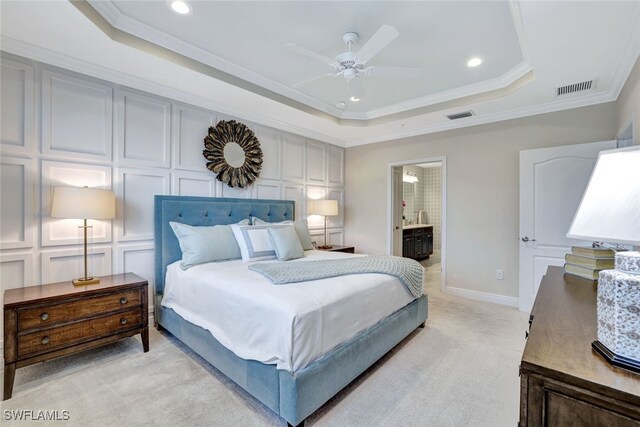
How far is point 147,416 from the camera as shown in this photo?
1745 mm

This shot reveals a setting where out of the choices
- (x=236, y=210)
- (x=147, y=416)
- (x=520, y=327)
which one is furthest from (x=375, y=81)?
(x=147, y=416)

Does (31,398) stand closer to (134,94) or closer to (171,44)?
(134,94)

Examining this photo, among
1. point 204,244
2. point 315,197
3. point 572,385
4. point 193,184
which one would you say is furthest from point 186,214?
point 572,385

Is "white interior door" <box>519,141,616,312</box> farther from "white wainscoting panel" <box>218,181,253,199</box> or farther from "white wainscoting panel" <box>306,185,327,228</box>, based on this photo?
"white wainscoting panel" <box>218,181,253,199</box>

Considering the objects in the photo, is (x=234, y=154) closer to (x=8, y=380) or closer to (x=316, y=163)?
(x=316, y=163)

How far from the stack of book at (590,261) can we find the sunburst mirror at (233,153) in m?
3.37

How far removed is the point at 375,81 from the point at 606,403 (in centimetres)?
330

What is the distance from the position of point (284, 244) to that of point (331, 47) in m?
1.97

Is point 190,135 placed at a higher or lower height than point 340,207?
higher

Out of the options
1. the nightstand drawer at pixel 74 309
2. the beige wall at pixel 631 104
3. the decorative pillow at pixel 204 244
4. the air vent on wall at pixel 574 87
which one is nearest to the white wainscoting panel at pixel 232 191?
the decorative pillow at pixel 204 244

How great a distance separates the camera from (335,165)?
5.39 m

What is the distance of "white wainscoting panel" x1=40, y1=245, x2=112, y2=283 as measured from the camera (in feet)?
8.06

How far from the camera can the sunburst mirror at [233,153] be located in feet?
11.5

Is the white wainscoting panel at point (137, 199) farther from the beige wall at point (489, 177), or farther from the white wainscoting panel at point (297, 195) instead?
the beige wall at point (489, 177)
